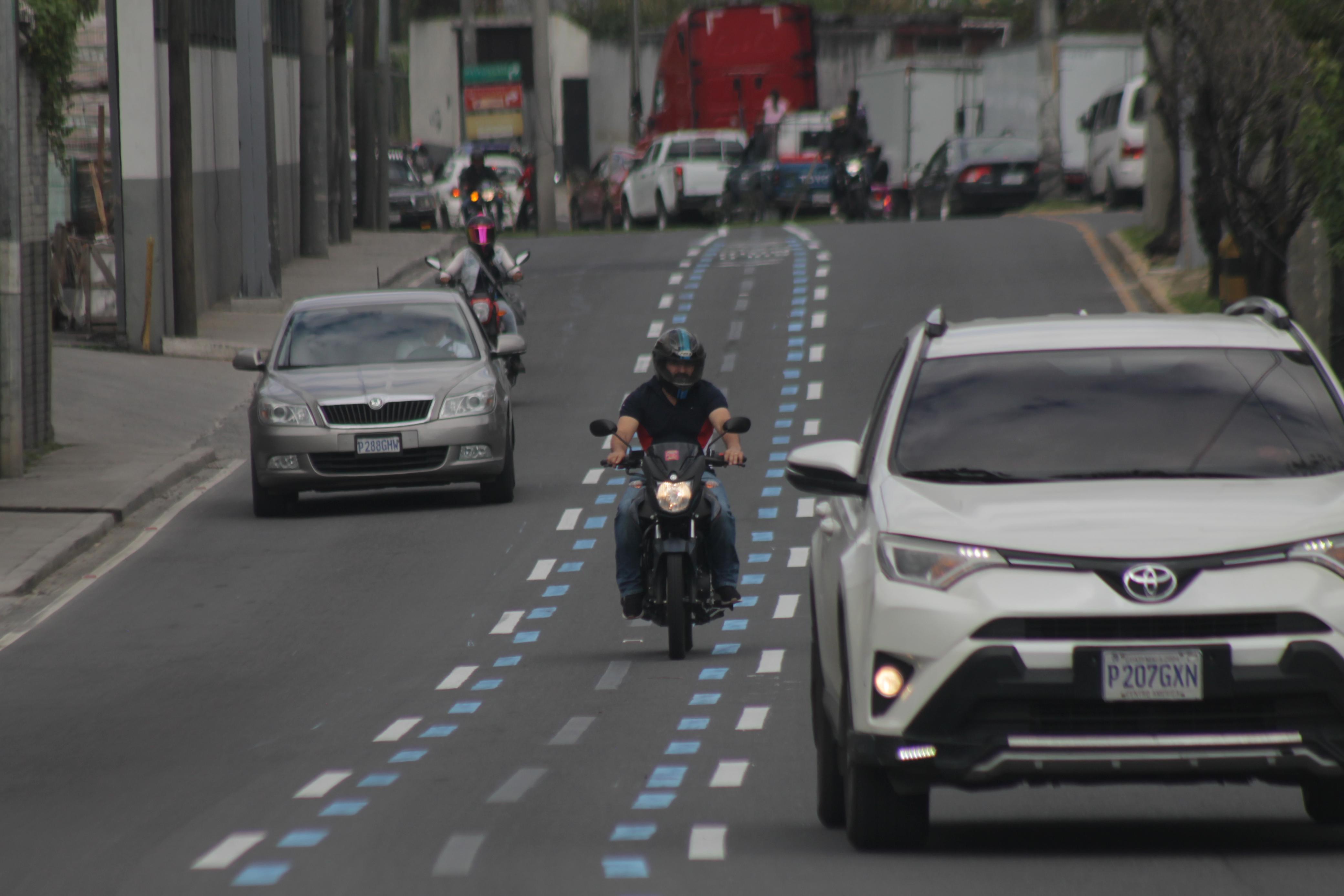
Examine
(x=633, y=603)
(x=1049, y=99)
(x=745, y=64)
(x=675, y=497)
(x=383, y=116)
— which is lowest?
(x=633, y=603)

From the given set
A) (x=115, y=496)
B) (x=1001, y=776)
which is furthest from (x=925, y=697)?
(x=115, y=496)

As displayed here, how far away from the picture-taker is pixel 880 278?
3231 centimetres

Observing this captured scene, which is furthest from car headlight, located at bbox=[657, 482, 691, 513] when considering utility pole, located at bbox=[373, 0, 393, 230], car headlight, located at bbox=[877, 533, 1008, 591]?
utility pole, located at bbox=[373, 0, 393, 230]

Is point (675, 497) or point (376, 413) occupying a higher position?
point (675, 497)

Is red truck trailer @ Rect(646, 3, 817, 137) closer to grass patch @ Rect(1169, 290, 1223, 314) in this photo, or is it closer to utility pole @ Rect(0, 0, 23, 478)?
grass patch @ Rect(1169, 290, 1223, 314)

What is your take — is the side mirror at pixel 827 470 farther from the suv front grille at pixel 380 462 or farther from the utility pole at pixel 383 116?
the utility pole at pixel 383 116

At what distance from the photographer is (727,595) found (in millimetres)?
12906

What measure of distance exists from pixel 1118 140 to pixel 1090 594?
A: 36.5 m

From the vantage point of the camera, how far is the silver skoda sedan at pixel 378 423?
60.9 ft

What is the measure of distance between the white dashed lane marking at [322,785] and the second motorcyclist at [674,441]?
10.4 ft

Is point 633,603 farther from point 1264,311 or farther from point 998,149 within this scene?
point 998,149

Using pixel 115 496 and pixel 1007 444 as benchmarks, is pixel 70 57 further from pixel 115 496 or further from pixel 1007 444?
pixel 1007 444

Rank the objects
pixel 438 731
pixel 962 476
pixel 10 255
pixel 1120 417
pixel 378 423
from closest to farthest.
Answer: pixel 962 476
pixel 1120 417
pixel 438 731
pixel 378 423
pixel 10 255


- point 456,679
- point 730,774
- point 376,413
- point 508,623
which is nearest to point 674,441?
point 456,679
